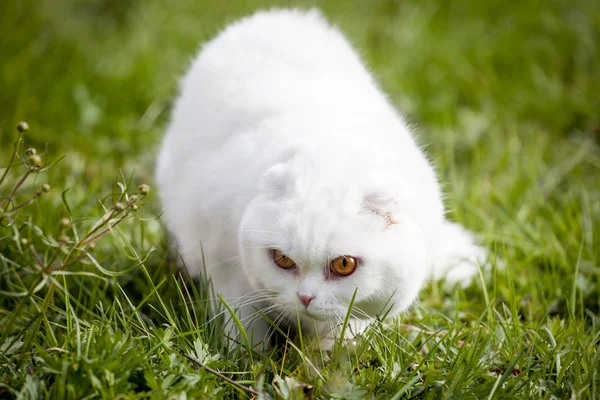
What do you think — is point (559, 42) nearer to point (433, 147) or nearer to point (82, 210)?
Answer: point (433, 147)

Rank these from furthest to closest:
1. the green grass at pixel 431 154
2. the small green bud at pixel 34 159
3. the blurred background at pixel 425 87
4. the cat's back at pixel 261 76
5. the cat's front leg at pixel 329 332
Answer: the blurred background at pixel 425 87 < the cat's back at pixel 261 76 < the cat's front leg at pixel 329 332 < the green grass at pixel 431 154 < the small green bud at pixel 34 159

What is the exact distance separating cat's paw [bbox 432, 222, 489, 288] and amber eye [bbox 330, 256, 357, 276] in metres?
0.97

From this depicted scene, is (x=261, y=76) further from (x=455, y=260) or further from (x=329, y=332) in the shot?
(x=455, y=260)

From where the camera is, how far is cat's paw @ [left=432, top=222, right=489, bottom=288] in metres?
2.90

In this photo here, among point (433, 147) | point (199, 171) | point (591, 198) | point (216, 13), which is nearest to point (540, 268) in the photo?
point (591, 198)

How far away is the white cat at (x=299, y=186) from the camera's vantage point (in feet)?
6.61

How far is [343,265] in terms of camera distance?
201cm

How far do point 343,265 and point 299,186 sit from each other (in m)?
0.30

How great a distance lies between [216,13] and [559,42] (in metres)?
2.88

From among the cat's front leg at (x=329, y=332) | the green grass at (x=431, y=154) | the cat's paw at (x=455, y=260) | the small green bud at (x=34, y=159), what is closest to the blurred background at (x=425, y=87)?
the green grass at (x=431, y=154)

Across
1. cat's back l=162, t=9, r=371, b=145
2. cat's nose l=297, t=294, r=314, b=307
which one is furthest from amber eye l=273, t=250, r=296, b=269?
cat's back l=162, t=9, r=371, b=145

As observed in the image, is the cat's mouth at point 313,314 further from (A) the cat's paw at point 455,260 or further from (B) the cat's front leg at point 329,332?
(A) the cat's paw at point 455,260

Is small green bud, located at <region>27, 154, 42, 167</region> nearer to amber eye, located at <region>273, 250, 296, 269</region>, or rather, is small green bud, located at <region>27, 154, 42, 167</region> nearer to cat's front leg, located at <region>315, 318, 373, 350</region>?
amber eye, located at <region>273, 250, 296, 269</region>

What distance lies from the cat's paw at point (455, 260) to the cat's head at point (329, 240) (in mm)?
834
